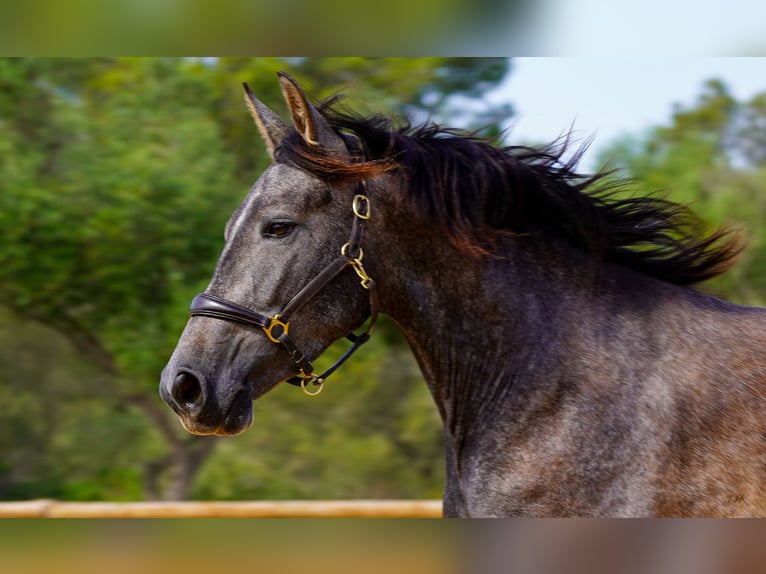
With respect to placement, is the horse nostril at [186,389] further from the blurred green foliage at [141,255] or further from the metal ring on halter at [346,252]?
the blurred green foliage at [141,255]

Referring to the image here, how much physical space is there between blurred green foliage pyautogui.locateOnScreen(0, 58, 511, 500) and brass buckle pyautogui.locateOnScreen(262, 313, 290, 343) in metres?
4.25

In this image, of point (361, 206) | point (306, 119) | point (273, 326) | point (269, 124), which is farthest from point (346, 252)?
point (269, 124)

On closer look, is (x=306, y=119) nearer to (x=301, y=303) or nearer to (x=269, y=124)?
(x=269, y=124)

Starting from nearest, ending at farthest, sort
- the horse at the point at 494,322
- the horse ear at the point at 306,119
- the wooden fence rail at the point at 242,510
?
the horse at the point at 494,322 < the horse ear at the point at 306,119 < the wooden fence rail at the point at 242,510

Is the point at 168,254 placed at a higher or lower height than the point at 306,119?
lower

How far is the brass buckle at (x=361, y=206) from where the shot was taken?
2.68 m

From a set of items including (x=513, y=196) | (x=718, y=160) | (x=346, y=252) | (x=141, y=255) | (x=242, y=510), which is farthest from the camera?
(x=718, y=160)

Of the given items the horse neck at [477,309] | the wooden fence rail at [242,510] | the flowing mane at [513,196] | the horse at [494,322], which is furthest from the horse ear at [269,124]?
the wooden fence rail at [242,510]

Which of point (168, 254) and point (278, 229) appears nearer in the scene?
point (278, 229)

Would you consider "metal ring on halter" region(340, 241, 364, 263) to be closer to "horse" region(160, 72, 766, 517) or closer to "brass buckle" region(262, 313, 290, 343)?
"horse" region(160, 72, 766, 517)

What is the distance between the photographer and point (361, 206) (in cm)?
269

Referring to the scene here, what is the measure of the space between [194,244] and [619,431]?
204 inches

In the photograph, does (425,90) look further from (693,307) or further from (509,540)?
(509,540)

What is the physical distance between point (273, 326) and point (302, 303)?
4.3 inches
